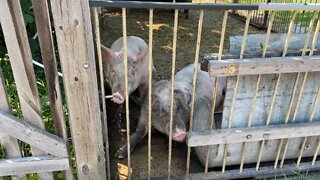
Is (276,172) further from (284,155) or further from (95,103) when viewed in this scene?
(95,103)

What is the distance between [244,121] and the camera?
2.76 metres

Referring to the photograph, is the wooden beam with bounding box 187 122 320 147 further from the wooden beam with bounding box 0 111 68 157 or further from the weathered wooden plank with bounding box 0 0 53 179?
the weathered wooden plank with bounding box 0 0 53 179

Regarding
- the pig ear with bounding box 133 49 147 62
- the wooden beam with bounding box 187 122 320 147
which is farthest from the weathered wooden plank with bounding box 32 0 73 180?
the pig ear with bounding box 133 49 147 62

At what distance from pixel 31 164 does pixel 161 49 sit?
3955 mm

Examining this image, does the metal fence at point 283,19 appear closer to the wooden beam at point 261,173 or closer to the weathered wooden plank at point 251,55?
the wooden beam at point 261,173

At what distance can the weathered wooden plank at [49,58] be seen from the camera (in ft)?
6.47

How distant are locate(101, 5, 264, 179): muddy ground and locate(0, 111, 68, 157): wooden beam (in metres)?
0.87

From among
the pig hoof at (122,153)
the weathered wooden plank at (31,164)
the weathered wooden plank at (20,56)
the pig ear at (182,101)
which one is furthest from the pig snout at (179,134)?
the weathered wooden plank at (20,56)

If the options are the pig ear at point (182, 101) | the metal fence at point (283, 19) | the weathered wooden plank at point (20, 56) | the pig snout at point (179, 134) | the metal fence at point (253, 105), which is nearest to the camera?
the weathered wooden plank at point (20, 56)

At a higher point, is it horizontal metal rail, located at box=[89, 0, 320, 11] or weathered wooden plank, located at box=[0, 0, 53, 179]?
horizontal metal rail, located at box=[89, 0, 320, 11]

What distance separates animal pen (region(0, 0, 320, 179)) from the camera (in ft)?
6.71

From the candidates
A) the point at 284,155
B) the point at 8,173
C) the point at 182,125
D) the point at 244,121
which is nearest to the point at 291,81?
the point at 244,121

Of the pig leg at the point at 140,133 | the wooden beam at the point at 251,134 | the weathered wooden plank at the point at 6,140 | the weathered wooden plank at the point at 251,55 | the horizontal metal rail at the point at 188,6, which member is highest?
the horizontal metal rail at the point at 188,6

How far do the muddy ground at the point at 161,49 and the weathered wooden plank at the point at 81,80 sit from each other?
0.67m
